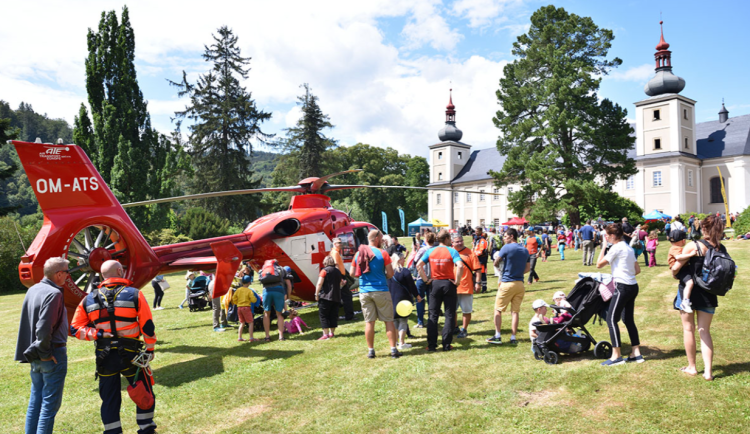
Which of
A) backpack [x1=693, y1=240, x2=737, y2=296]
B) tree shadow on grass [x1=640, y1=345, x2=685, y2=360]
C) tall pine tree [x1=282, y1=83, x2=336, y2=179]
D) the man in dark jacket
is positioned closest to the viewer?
the man in dark jacket

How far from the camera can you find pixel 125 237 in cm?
796

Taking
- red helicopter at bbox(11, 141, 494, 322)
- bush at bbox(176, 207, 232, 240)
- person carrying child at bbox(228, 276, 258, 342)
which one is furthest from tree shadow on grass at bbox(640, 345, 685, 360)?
bush at bbox(176, 207, 232, 240)

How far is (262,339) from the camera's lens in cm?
912

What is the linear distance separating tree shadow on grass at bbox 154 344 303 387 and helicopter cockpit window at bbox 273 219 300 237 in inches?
110

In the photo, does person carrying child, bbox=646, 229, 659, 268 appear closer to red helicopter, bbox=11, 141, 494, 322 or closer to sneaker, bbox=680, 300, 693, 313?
red helicopter, bbox=11, 141, 494, 322

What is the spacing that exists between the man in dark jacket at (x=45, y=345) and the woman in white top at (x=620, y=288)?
6.25m

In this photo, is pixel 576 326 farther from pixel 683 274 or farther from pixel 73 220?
pixel 73 220

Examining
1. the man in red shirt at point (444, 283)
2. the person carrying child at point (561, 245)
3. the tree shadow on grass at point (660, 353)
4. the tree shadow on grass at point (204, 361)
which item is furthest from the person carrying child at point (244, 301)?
the person carrying child at point (561, 245)

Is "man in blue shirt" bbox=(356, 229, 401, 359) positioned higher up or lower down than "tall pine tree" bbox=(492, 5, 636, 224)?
lower down

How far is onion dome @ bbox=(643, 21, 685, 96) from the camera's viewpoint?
158 feet

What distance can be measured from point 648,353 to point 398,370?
357 centimetres

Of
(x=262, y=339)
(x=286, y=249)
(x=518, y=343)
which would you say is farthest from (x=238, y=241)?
(x=518, y=343)

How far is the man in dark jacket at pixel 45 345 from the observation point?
14.3 ft

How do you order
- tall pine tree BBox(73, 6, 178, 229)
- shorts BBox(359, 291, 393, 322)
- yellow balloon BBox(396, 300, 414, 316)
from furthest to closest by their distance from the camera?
1. tall pine tree BBox(73, 6, 178, 229)
2. yellow balloon BBox(396, 300, 414, 316)
3. shorts BBox(359, 291, 393, 322)
